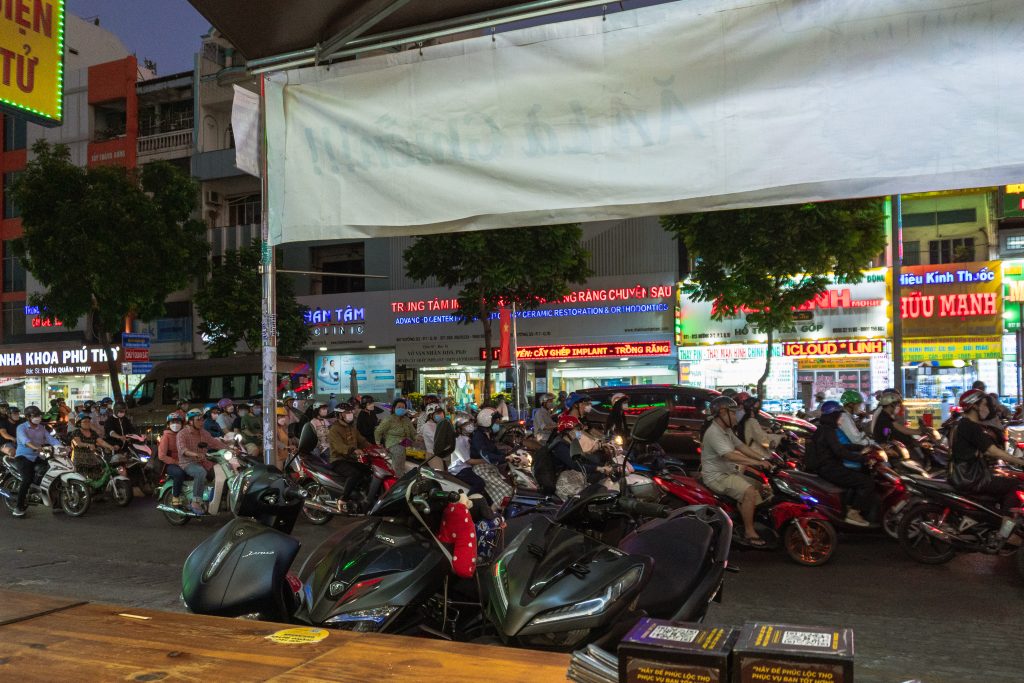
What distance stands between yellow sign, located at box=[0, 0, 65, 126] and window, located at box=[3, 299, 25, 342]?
42.0m

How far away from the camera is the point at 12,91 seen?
3271mm

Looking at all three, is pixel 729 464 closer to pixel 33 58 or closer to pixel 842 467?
pixel 842 467

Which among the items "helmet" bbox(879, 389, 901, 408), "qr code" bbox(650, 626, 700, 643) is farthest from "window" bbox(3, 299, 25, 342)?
"qr code" bbox(650, 626, 700, 643)

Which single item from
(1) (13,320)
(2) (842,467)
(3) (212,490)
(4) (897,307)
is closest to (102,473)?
(3) (212,490)

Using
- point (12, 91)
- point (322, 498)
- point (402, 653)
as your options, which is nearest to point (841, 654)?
point (402, 653)

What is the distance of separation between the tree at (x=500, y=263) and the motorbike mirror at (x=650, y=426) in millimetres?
18084

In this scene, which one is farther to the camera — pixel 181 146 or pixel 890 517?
pixel 181 146

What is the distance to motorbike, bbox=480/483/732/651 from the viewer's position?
304cm

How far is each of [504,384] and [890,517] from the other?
23085mm

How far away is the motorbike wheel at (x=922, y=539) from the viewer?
331 inches

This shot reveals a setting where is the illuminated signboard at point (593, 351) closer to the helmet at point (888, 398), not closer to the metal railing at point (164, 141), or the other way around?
the metal railing at point (164, 141)

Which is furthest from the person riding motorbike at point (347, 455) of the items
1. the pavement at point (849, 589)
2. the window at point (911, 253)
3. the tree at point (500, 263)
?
the window at point (911, 253)

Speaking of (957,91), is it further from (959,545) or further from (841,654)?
(959,545)

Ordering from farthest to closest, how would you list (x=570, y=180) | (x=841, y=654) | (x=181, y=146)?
(x=181, y=146) → (x=570, y=180) → (x=841, y=654)
